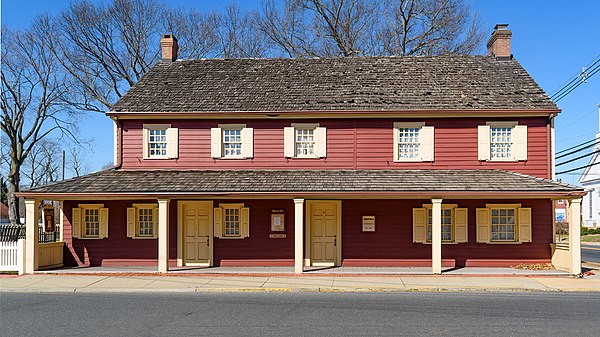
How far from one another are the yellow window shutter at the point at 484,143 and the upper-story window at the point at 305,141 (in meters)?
5.35

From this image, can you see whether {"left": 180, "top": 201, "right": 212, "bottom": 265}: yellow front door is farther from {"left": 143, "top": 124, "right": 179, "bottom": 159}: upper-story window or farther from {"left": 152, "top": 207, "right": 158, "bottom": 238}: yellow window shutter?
{"left": 143, "top": 124, "right": 179, "bottom": 159}: upper-story window

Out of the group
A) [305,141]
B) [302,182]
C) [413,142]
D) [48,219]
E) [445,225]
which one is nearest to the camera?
[302,182]

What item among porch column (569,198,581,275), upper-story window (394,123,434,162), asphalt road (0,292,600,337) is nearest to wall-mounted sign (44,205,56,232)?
asphalt road (0,292,600,337)

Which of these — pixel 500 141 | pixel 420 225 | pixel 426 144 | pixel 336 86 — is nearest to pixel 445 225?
pixel 420 225

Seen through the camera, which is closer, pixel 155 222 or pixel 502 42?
pixel 155 222

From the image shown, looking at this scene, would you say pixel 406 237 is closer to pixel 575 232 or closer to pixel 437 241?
pixel 437 241

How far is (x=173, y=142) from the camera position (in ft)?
70.7

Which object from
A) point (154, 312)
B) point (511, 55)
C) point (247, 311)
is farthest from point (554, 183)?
point (154, 312)

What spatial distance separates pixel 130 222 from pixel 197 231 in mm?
2311

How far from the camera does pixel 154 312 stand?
12.2 meters

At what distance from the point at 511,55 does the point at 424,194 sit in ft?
31.1

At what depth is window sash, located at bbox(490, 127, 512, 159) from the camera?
21188 millimetres

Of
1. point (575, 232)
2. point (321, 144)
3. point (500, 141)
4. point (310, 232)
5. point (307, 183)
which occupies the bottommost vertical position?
point (310, 232)

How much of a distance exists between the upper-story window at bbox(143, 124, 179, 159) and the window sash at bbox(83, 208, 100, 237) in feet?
8.49
